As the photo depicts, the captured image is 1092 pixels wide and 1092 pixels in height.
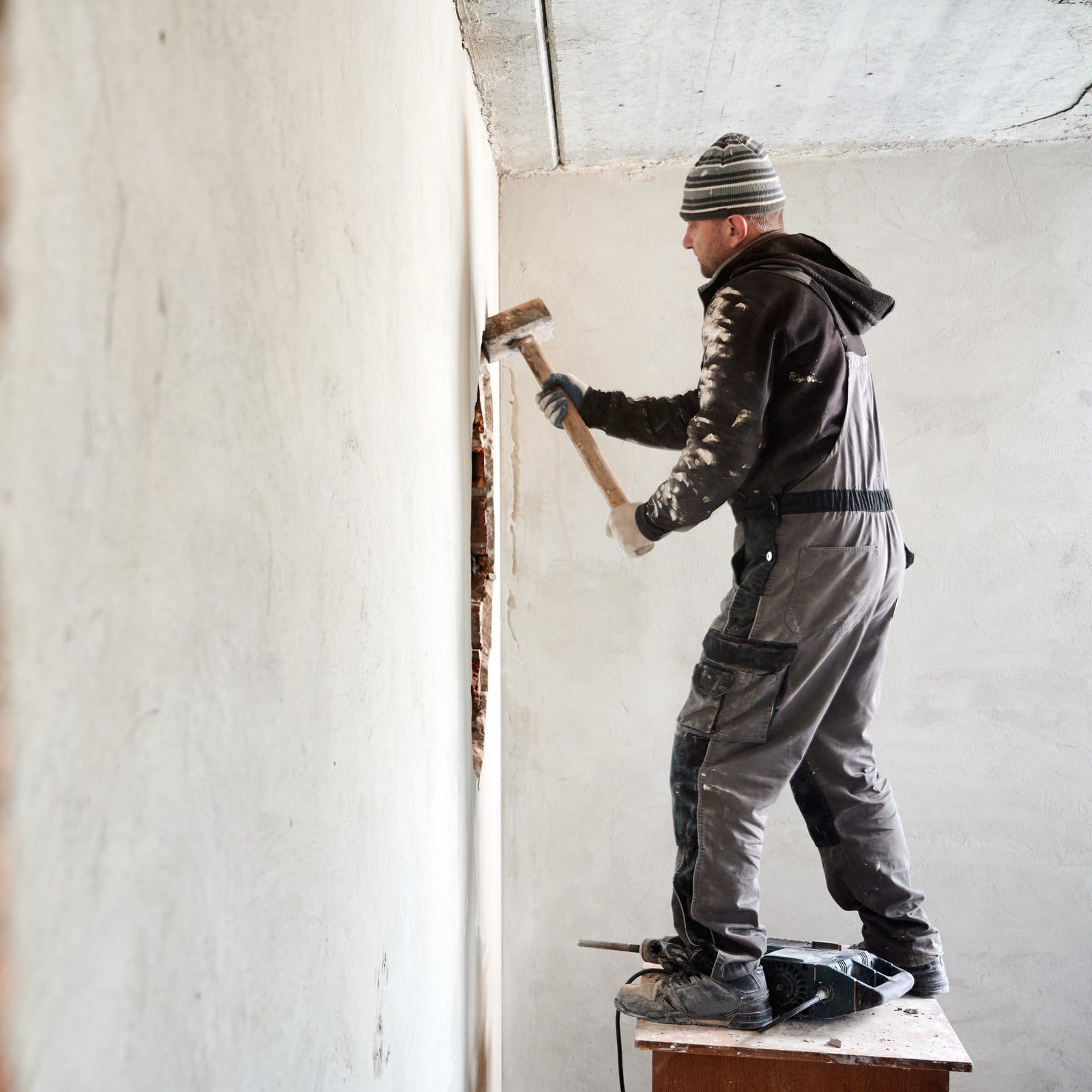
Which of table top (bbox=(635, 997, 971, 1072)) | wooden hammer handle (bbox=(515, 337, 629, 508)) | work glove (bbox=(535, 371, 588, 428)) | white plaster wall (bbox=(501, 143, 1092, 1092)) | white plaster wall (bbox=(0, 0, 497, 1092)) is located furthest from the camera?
white plaster wall (bbox=(501, 143, 1092, 1092))

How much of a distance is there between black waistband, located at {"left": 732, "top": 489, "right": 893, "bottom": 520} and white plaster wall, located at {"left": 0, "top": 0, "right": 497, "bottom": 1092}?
86cm

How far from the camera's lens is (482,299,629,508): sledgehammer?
2334 mm

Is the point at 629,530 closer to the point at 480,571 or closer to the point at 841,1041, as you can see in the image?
the point at 480,571

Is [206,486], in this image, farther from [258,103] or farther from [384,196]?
[384,196]

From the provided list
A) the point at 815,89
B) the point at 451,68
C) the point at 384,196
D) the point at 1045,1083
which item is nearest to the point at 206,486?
the point at 384,196

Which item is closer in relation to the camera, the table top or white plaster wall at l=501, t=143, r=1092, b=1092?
the table top

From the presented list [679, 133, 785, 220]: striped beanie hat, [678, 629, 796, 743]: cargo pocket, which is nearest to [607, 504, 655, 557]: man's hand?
[678, 629, 796, 743]: cargo pocket

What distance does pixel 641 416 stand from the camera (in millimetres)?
2453

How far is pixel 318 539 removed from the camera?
966 mm

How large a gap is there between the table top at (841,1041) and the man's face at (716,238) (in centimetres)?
157

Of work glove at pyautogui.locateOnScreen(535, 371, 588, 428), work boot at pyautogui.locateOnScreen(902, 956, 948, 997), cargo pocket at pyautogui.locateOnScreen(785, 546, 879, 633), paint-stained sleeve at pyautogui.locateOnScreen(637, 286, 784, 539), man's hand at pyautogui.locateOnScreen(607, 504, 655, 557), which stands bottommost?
work boot at pyautogui.locateOnScreen(902, 956, 948, 997)

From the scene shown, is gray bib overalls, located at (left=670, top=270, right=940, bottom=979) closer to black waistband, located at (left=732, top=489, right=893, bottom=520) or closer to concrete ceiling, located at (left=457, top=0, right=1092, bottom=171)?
black waistband, located at (left=732, top=489, right=893, bottom=520)

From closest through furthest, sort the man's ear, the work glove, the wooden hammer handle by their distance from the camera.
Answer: the man's ear → the wooden hammer handle → the work glove

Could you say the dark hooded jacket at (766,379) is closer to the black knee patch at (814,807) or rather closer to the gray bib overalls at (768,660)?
the gray bib overalls at (768,660)
